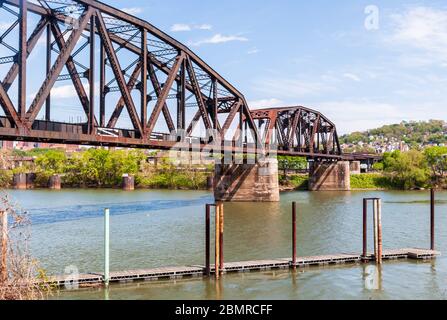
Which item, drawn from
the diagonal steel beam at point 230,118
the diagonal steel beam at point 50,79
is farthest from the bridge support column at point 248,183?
the diagonal steel beam at point 50,79

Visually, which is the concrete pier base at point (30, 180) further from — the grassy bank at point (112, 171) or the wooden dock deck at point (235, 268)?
the wooden dock deck at point (235, 268)

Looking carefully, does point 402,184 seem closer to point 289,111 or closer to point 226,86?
point 289,111

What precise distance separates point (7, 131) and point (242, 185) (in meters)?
42.7

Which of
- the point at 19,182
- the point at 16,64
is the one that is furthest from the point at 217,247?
the point at 19,182

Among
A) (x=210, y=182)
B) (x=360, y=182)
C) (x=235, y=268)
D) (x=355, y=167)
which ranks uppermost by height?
(x=355, y=167)

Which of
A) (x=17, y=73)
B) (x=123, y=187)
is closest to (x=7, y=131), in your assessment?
(x=17, y=73)

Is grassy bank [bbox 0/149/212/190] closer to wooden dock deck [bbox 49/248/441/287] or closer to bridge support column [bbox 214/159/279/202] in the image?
bridge support column [bbox 214/159/279/202]

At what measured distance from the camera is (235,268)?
21.6 meters

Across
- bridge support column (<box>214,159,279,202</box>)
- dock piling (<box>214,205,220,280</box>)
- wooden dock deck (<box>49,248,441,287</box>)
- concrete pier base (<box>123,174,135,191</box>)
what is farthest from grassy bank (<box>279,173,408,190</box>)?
dock piling (<box>214,205,220,280</box>)

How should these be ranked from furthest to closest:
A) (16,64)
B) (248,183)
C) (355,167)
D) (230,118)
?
(355,167)
(248,183)
(230,118)
(16,64)

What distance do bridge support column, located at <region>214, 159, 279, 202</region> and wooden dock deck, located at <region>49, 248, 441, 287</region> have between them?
4054cm

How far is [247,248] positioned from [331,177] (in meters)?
79.5

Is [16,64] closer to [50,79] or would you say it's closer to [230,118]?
[50,79]

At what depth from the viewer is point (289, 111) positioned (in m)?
90.7
